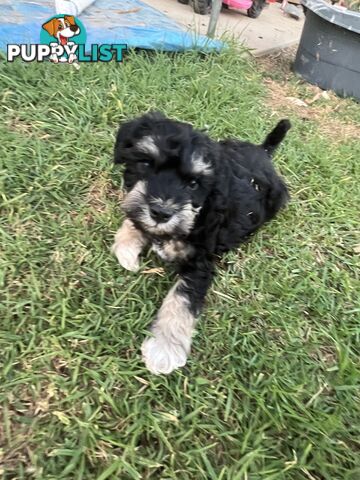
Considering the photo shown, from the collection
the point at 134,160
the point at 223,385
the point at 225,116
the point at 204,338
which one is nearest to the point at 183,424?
the point at 223,385

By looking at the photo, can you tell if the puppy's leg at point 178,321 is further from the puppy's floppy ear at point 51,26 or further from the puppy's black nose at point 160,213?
the puppy's floppy ear at point 51,26

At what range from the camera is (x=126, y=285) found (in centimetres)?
254

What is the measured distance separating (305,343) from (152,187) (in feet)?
3.68

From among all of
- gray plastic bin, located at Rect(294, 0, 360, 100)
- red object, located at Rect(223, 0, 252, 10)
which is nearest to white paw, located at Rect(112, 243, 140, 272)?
gray plastic bin, located at Rect(294, 0, 360, 100)

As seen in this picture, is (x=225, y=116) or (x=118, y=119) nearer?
(x=118, y=119)

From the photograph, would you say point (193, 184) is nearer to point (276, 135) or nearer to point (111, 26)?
point (276, 135)

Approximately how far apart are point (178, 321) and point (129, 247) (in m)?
0.51

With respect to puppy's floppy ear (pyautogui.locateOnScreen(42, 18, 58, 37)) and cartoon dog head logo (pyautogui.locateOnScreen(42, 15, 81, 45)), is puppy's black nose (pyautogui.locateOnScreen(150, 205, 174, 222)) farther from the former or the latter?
puppy's floppy ear (pyautogui.locateOnScreen(42, 18, 58, 37))

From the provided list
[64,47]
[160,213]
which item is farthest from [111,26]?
[160,213]

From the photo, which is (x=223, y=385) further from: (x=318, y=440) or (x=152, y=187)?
(x=152, y=187)

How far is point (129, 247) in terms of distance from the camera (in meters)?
2.58

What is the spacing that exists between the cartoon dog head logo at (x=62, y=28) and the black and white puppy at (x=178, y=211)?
74.1 inches

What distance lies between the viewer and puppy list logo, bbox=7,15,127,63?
3.68m

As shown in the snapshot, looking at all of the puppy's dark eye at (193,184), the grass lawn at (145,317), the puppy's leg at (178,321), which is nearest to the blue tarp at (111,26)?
the grass lawn at (145,317)
